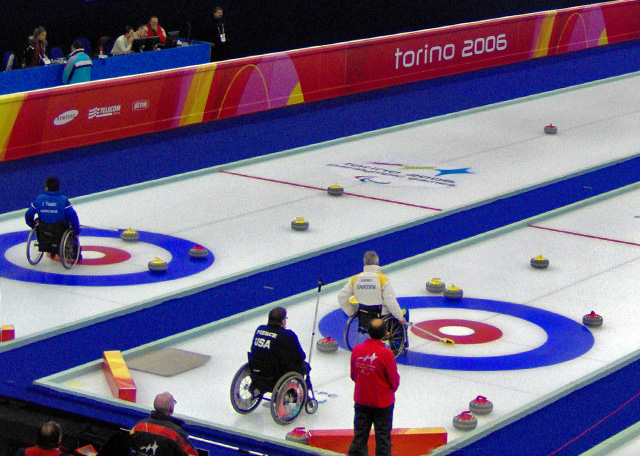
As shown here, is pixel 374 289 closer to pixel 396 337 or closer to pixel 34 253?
pixel 396 337

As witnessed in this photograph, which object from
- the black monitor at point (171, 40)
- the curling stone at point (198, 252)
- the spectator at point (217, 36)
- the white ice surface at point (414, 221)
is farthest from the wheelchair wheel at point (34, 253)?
the spectator at point (217, 36)

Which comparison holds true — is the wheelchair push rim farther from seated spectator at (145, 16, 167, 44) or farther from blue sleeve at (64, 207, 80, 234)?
seated spectator at (145, 16, 167, 44)

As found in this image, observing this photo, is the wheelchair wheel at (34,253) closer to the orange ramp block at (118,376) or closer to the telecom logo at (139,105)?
the orange ramp block at (118,376)

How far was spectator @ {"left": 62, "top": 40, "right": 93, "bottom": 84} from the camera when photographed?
19.0 meters

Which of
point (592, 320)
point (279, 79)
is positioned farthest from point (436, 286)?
point (279, 79)

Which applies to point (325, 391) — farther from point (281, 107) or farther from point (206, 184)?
point (281, 107)

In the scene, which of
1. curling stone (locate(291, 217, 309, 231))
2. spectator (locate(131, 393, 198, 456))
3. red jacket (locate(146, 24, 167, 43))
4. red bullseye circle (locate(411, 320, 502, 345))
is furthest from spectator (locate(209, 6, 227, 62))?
spectator (locate(131, 393, 198, 456))

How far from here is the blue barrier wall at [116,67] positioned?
1894 centimetres

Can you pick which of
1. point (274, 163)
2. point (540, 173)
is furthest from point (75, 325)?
point (540, 173)

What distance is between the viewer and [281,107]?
21453mm

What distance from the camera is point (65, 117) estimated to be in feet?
58.7

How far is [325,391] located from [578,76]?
58.7 feet

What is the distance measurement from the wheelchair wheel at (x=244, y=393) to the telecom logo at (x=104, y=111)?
30.5 feet

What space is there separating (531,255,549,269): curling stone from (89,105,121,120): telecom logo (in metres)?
→ 7.42
